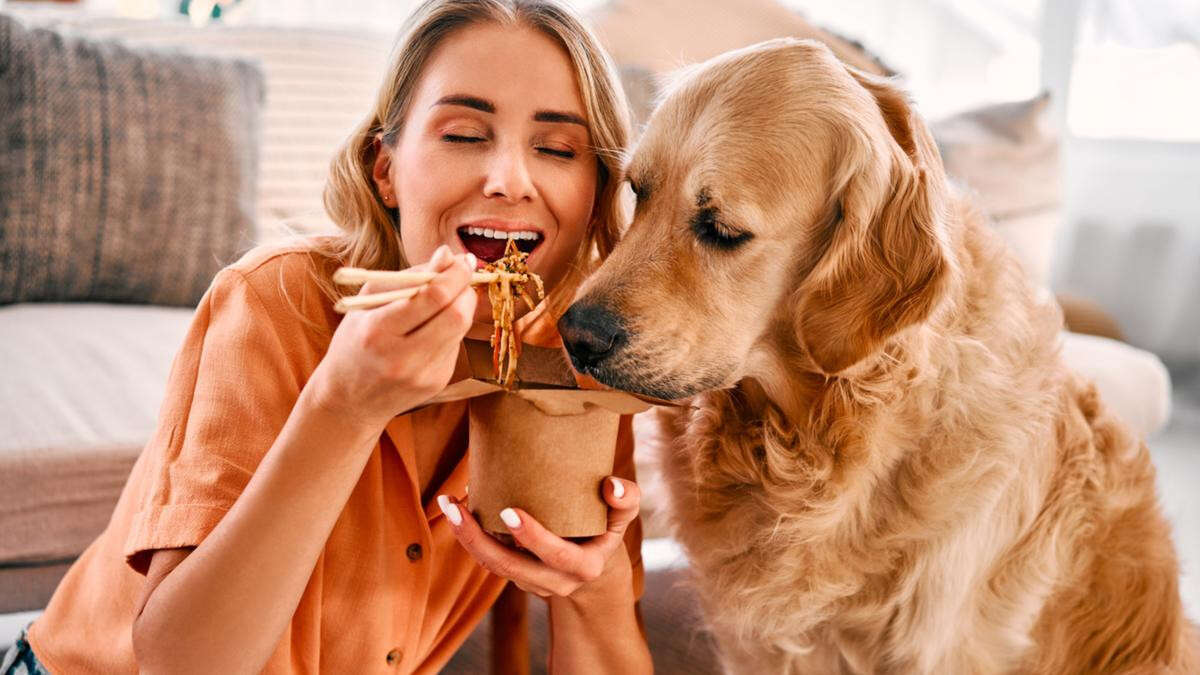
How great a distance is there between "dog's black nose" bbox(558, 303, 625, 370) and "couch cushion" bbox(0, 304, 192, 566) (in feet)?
2.91

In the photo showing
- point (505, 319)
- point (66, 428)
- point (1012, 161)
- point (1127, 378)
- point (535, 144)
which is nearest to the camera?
point (505, 319)

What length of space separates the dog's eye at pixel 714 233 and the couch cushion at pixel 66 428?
1001 millimetres

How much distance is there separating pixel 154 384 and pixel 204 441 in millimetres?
797

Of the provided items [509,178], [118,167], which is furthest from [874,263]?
[118,167]

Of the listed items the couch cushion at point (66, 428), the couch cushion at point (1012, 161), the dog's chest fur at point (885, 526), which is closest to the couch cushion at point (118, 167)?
the couch cushion at point (66, 428)

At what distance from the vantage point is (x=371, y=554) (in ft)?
3.67

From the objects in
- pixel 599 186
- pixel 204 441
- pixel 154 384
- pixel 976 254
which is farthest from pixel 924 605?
pixel 154 384

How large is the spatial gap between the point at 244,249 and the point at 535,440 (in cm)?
147

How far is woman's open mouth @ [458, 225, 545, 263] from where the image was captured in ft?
3.49

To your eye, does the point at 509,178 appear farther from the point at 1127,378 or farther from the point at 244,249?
the point at 1127,378

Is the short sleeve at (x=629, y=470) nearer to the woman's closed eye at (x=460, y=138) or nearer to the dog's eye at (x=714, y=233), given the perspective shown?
the dog's eye at (x=714, y=233)

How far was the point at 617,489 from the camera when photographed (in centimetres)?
94

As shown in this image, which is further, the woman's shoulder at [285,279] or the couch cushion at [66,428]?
the couch cushion at [66,428]

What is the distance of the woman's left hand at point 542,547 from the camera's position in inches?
35.6
